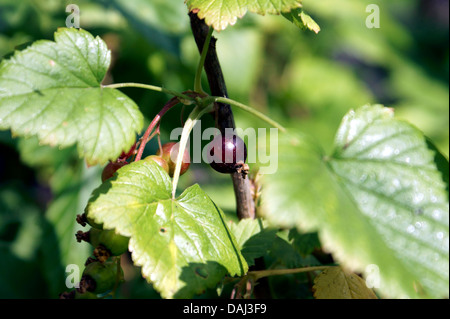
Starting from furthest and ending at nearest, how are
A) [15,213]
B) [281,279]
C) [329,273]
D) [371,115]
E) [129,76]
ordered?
[15,213] → [129,76] → [281,279] → [329,273] → [371,115]

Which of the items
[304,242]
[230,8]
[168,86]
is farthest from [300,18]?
[168,86]

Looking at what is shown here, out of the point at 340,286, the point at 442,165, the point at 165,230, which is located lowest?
the point at 340,286

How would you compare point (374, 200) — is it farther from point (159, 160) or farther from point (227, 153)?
point (159, 160)

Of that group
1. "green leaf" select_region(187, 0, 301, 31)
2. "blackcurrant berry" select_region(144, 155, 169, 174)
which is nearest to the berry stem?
"blackcurrant berry" select_region(144, 155, 169, 174)

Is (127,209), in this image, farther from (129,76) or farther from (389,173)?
(129,76)

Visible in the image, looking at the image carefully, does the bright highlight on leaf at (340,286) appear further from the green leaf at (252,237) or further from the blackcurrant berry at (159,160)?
the blackcurrant berry at (159,160)

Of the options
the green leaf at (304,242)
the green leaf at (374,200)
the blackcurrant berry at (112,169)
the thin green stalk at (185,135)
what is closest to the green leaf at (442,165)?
the green leaf at (374,200)
